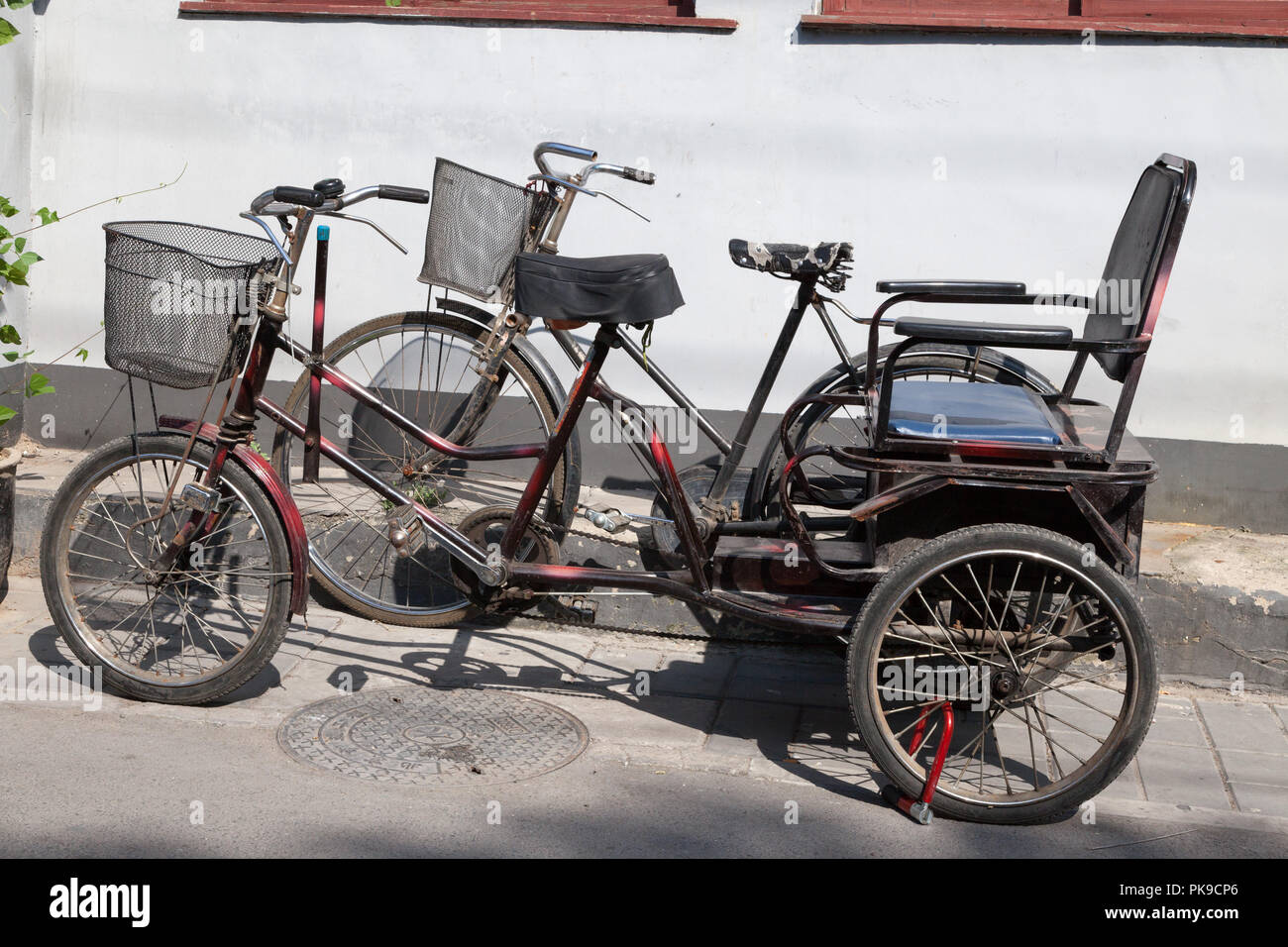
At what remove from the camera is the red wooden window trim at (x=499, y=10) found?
5.89 m

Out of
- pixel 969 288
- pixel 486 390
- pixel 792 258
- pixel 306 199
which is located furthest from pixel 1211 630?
pixel 306 199

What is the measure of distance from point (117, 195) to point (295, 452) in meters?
1.98

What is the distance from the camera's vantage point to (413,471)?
204 inches

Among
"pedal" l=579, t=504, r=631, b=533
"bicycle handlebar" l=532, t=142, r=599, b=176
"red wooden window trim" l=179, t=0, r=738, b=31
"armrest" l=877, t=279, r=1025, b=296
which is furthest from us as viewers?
"red wooden window trim" l=179, t=0, r=738, b=31

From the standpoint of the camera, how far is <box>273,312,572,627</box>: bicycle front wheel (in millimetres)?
5195

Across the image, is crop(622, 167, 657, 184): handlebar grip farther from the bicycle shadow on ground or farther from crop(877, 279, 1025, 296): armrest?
the bicycle shadow on ground

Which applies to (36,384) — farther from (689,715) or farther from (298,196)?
(689,715)

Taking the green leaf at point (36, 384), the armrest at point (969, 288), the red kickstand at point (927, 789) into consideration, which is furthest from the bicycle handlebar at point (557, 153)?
the red kickstand at point (927, 789)

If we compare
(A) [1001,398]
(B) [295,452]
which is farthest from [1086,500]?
(B) [295,452]

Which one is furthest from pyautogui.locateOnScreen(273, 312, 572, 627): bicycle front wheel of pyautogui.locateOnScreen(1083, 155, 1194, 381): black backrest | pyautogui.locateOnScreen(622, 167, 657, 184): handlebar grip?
pyautogui.locateOnScreen(1083, 155, 1194, 381): black backrest

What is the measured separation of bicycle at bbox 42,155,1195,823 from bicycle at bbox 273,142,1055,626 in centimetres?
33

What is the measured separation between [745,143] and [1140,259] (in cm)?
240
